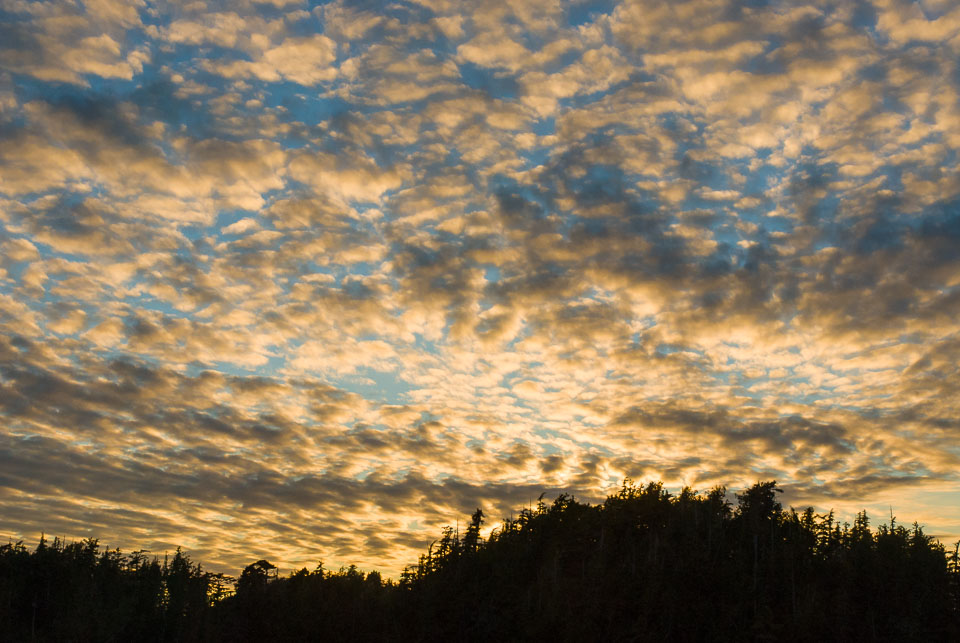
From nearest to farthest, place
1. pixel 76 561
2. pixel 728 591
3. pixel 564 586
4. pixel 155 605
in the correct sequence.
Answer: pixel 728 591 < pixel 564 586 < pixel 155 605 < pixel 76 561

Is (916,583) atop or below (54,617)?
atop

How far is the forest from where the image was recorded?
87.5 meters

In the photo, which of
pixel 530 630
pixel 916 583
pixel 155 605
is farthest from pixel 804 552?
pixel 155 605

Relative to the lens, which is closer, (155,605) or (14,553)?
(155,605)

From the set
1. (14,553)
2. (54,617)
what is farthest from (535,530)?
(14,553)

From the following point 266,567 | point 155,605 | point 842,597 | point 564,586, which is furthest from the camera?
point 155,605

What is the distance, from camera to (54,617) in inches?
5586

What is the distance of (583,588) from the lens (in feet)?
319

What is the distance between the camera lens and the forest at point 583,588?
87.5 m

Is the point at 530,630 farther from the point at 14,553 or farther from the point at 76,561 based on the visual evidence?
the point at 14,553

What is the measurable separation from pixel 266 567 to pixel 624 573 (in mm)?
56617

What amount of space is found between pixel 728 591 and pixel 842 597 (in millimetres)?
12438

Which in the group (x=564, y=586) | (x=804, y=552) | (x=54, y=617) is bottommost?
(x=54, y=617)

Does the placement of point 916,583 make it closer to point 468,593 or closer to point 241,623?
point 468,593
